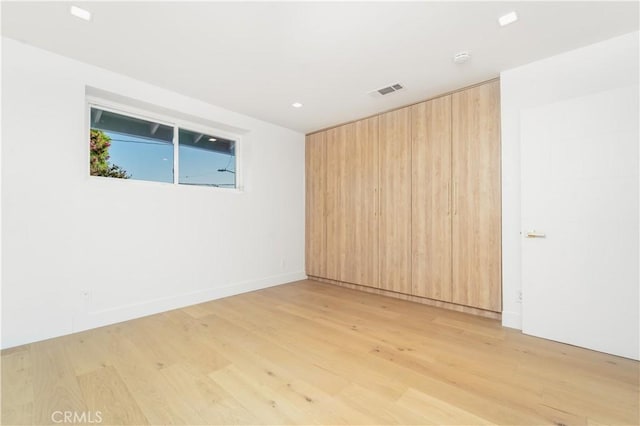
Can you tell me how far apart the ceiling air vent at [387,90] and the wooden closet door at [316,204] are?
1.49 metres

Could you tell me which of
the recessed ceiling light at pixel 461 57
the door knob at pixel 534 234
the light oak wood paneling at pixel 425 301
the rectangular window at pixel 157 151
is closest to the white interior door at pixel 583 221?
the door knob at pixel 534 234

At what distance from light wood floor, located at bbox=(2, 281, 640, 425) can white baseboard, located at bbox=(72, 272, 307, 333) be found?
14cm

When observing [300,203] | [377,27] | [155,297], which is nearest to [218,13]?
[377,27]

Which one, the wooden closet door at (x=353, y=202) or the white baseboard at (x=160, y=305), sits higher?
the wooden closet door at (x=353, y=202)

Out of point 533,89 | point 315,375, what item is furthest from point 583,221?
point 315,375

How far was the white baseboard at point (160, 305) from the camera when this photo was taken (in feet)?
8.58

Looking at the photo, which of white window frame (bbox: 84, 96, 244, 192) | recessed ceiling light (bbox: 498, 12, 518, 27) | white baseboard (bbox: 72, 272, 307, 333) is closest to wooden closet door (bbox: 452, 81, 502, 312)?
recessed ceiling light (bbox: 498, 12, 518, 27)

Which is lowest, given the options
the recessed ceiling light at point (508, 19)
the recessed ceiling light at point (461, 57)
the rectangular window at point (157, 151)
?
the rectangular window at point (157, 151)

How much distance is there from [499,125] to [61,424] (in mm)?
4014

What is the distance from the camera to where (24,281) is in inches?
90.4

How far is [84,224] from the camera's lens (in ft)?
8.64

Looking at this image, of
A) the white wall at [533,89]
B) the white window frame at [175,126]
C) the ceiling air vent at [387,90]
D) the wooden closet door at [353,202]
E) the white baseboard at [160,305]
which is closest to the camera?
the white wall at [533,89]
